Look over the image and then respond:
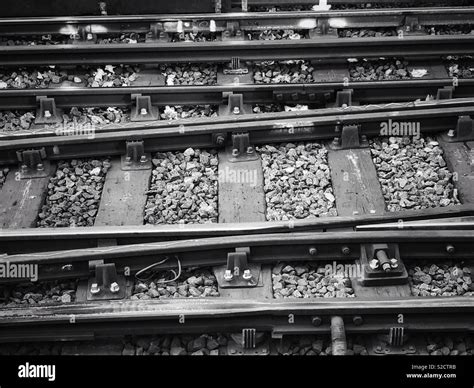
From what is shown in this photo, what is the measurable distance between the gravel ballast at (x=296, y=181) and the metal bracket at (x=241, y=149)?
0.35ft

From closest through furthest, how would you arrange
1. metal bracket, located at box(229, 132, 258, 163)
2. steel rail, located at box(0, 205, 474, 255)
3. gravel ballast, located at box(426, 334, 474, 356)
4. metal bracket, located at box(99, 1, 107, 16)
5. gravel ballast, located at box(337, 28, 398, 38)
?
1. gravel ballast, located at box(426, 334, 474, 356)
2. steel rail, located at box(0, 205, 474, 255)
3. metal bracket, located at box(229, 132, 258, 163)
4. gravel ballast, located at box(337, 28, 398, 38)
5. metal bracket, located at box(99, 1, 107, 16)

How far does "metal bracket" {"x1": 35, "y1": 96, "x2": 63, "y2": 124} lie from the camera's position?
802 cm

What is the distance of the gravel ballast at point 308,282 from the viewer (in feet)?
19.9

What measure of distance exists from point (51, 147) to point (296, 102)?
8.43 ft

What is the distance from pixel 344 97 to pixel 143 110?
2.08 meters

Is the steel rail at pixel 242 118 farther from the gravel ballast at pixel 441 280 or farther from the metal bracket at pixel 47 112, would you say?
the gravel ballast at pixel 441 280

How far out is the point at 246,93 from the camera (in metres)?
8.09

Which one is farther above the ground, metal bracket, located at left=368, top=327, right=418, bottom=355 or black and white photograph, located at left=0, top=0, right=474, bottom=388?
black and white photograph, located at left=0, top=0, right=474, bottom=388

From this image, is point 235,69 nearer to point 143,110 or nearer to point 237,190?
point 143,110

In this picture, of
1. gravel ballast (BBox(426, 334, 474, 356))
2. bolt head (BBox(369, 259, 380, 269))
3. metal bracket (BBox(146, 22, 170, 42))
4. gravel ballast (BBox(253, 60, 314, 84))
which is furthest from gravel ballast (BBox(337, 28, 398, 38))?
gravel ballast (BBox(426, 334, 474, 356))

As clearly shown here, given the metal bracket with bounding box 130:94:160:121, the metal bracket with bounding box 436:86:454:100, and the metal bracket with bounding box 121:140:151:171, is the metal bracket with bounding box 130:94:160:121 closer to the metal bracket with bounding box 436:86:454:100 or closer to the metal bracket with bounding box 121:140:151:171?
the metal bracket with bounding box 121:140:151:171

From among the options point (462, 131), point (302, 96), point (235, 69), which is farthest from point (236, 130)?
point (462, 131)

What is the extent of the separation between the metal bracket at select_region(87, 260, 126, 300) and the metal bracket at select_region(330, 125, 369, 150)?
8.42 ft
